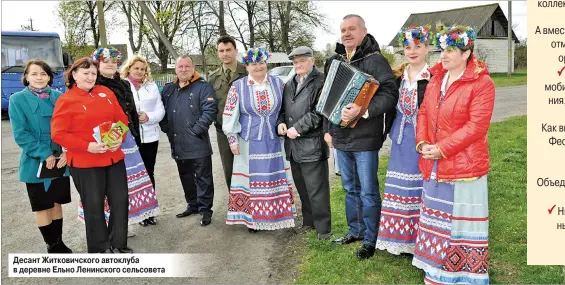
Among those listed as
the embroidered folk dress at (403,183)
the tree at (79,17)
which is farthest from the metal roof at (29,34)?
the embroidered folk dress at (403,183)

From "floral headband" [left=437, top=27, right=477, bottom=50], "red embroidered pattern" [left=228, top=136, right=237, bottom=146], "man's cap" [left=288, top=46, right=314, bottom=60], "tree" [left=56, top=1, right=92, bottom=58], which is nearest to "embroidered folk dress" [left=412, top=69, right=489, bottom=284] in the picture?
"floral headband" [left=437, top=27, right=477, bottom=50]

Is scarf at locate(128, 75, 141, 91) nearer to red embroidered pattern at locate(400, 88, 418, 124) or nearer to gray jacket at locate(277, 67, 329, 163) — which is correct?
gray jacket at locate(277, 67, 329, 163)

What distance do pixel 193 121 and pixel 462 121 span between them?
2987mm

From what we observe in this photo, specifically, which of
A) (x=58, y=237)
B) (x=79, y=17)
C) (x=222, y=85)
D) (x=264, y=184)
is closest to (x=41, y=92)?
(x=58, y=237)

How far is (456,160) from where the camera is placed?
3.44 metres

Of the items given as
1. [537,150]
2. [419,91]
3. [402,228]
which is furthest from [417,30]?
[402,228]

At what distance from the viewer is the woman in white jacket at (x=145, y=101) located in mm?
5422

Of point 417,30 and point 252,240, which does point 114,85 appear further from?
point 417,30

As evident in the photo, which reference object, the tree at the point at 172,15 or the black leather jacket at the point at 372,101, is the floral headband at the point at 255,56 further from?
the tree at the point at 172,15

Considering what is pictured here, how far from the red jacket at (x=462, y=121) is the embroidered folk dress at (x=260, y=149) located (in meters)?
1.84

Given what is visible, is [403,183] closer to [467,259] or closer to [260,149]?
[467,259]

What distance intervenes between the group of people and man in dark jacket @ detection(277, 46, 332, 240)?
0.01 m

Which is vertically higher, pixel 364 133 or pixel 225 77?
pixel 225 77

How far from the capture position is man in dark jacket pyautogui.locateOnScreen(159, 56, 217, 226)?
538 cm
